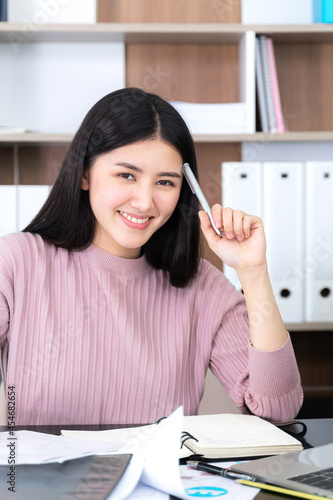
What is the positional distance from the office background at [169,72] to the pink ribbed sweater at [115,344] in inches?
33.4

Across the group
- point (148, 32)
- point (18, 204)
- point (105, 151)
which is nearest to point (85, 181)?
point (105, 151)

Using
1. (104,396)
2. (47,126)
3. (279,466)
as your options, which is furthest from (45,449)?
(47,126)

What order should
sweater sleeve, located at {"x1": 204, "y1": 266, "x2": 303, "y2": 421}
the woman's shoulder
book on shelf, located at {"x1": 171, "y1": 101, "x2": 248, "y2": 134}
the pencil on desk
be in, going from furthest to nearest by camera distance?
book on shelf, located at {"x1": 171, "y1": 101, "x2": 248, "y2": 134}, the woman's shoulder, sweater sleeve, located at {"x1": 204, "y1": 266, "x2": 303, "y2": 421}, the pencil on desk

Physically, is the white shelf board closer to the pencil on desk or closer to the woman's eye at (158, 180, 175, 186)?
the woman's eye at (158, 180, 175, 186)

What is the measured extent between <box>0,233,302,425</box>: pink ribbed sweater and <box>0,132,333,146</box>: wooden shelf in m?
0.83

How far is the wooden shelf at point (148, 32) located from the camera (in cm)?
204

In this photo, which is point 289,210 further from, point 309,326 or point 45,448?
point 45,448

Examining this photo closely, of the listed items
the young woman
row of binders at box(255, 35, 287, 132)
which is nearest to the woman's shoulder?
the young woman

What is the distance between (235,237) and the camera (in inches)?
48.1

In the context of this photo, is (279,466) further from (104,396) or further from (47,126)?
(47,126)

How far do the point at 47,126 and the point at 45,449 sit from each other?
162cm

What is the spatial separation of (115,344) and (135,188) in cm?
29

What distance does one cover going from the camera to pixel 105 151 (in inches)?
48.5

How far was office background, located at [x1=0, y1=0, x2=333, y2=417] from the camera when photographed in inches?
84.4
